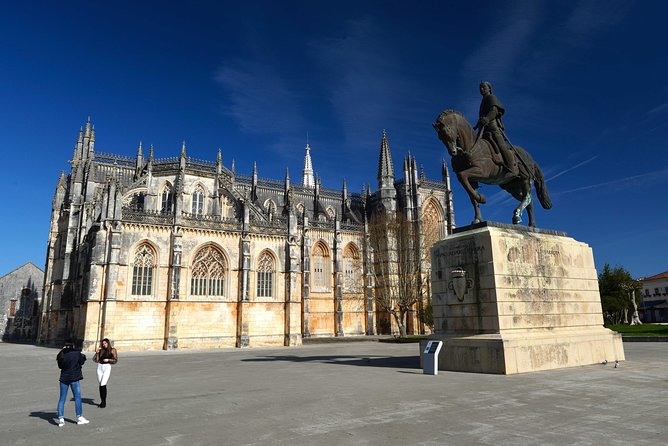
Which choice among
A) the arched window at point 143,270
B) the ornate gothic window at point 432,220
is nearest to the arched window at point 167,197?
the arched window at point 143,270

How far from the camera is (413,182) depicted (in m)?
Result: 54.1

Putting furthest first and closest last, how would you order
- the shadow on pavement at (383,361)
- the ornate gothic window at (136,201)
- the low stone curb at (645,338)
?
1. the ornate gothic window at (136,201)
2. the low stone curb at (645,338)
3. the shadow on pavement at (383,361)

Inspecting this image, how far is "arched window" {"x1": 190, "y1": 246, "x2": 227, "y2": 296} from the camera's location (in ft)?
111

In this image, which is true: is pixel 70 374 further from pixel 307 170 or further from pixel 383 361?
pixel 307 170

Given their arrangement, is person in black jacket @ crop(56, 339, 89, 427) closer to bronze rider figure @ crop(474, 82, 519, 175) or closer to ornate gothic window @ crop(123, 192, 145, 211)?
bronze rider figure @ crop(474, 82, 519, 175)

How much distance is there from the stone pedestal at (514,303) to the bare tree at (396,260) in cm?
2424

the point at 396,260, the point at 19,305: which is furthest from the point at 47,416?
the point at 19,305

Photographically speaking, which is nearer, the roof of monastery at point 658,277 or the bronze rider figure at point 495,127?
the bronze rider figure at point 495,127

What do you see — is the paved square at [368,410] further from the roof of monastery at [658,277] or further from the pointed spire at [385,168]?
the roof of monastery at [658,277]

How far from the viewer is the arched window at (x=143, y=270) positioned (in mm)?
31594

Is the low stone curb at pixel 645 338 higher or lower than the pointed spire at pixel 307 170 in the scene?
lower

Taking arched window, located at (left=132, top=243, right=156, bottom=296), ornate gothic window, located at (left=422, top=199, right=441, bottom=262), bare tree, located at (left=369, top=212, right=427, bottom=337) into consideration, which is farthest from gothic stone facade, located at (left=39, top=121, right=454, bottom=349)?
bare tree, located at (left=369, top=212, right=427, bottom=337)

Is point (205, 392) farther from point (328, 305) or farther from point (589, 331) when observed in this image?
point (328, 305)

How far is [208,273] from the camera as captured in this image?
113ft
